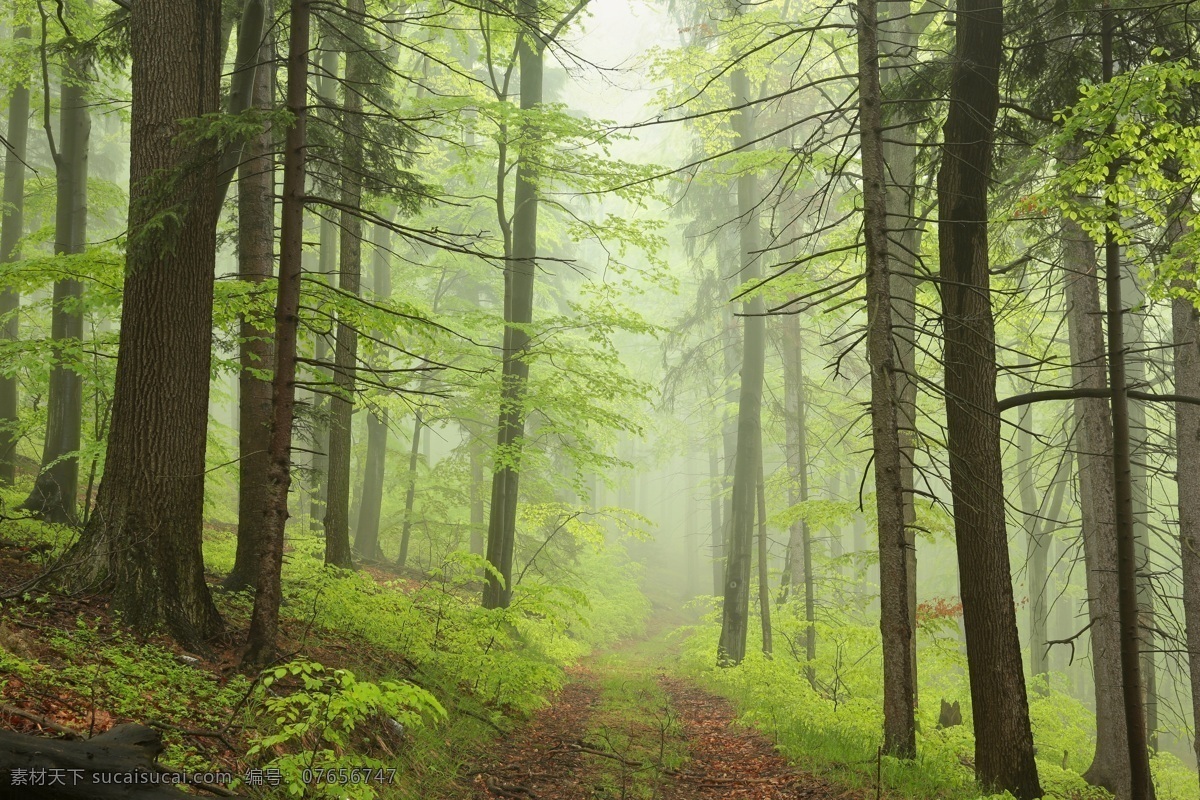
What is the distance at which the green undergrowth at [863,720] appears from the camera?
6.45m

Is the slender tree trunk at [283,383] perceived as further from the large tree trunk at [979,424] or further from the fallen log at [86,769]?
the large tree trunk at [979,424]

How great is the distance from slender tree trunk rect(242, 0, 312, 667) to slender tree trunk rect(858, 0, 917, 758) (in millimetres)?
4595

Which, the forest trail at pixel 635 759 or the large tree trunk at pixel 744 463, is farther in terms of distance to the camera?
the large tree trunk at pixel 744 463

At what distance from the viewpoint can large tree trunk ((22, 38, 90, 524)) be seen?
30.6 ft

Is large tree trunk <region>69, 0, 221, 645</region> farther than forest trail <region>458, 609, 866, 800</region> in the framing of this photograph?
No

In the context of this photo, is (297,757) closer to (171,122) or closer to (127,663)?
(127,663)

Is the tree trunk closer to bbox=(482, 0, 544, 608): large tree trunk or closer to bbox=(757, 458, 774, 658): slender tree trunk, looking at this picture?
bbox=(757, 458, 774, 658): slender tree trunk

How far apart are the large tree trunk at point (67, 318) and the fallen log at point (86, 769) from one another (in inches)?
285

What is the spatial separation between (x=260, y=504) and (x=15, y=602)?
10.4 feet

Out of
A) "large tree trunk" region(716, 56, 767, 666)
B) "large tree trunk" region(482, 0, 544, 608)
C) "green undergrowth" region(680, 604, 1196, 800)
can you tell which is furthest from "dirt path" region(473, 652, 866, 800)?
"large tree trunk" region(716, 56, 767, 666)

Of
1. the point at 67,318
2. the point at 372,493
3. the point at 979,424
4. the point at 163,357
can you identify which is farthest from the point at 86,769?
the point at 372,493

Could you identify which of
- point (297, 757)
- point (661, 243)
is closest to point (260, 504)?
point (297, 757)

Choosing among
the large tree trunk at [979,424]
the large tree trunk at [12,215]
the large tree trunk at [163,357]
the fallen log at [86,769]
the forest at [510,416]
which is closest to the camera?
the fallen log at [86,769]

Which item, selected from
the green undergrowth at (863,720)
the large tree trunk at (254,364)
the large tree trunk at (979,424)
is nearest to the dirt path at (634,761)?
the green undergrowth at (863,720)
